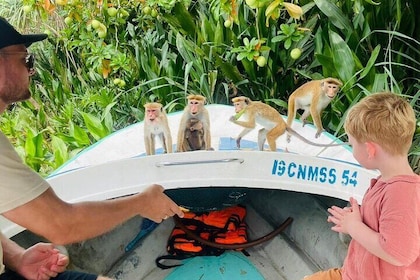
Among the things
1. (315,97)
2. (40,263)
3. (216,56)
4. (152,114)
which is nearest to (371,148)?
(315,97)

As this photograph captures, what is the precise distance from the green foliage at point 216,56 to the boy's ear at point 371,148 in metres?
0.63

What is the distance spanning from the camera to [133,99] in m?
2.94

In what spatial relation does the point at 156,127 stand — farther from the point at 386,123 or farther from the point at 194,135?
the point at 386,123

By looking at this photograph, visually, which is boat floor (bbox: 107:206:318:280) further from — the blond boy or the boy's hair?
the boy's hair

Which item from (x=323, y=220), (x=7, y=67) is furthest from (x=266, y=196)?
(x=7, y=67)

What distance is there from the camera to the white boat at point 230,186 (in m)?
1.71

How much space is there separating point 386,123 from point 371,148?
57mm

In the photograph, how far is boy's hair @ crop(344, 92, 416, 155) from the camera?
113 cm

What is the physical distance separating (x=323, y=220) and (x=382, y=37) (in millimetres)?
749

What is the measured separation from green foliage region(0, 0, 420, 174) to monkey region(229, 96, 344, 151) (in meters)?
0.26

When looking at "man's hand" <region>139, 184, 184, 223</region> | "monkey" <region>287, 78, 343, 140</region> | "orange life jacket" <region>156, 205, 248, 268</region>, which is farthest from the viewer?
"orange life jacket" <region>156, 205, 248, 268</region>

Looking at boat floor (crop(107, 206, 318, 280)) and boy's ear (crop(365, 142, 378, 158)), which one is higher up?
boy's ear (crop(365, 142, 378, 158))

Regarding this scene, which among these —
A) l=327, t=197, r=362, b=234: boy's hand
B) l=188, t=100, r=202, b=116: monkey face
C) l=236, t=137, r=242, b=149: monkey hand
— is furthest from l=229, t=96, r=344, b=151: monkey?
l=327, t=197, r=362, b=234: boy's hand

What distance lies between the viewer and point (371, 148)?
1153 mm
